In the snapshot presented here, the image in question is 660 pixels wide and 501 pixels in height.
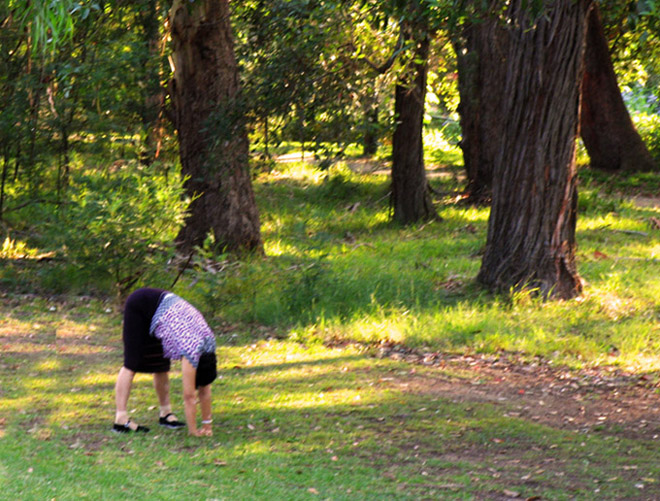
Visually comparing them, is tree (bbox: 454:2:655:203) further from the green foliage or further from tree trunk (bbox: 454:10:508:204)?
the green foliage

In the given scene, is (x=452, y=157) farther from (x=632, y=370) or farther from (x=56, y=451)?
(x=56, y=451)

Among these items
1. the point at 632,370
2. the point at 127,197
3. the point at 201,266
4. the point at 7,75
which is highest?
the point at 7,75

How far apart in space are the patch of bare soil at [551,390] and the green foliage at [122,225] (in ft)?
11.6

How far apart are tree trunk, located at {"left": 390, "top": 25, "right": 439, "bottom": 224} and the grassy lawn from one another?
150cm

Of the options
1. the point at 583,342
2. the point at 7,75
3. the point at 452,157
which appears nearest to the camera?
the point at 583,342

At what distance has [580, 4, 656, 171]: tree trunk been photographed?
20.2 m

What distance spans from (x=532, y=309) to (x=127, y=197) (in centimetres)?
516

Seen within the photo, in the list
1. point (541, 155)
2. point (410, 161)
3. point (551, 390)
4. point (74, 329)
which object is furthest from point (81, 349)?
point (410, 161)

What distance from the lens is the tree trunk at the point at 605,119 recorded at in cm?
2016

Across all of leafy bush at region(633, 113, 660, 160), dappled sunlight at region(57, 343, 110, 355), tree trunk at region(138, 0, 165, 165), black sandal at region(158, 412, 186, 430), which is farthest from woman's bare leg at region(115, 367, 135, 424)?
leafy bush at region(633, 113, 660, 160)

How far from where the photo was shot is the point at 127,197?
1105 cm

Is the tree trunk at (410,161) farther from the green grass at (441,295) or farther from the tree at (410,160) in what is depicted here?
the green grass at (441,295)

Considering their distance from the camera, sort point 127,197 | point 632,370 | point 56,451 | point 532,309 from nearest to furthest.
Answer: point 56,451
point 632,370
point 532,309
point 127,197

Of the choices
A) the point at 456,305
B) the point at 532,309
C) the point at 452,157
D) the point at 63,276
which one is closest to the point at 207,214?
the point at 63,276
